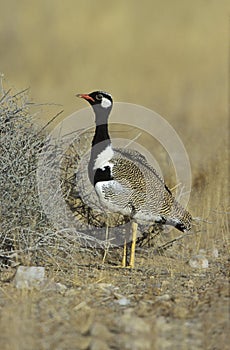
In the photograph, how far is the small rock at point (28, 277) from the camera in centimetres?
393

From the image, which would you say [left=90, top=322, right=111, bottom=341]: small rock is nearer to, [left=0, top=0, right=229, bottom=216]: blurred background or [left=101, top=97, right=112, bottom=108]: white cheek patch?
[left=101, top=97, right=112, bottom=108]: white cheek patch

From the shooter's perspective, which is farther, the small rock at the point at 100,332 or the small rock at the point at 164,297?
the small rock at the point at 164,297

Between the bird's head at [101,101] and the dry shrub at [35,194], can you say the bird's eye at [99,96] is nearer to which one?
the bird's head at [101,101]

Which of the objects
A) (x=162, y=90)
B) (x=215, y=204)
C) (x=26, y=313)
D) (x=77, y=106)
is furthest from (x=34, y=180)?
(x=162, y=90)

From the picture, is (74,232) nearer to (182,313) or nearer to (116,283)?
(116,283)

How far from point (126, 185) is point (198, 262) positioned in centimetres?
77

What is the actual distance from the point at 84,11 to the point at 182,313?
12739mm

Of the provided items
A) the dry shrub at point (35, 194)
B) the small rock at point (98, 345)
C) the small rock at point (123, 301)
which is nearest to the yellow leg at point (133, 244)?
the dry shrub at point (35, 194)

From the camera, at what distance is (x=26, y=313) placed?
3354 millimetres

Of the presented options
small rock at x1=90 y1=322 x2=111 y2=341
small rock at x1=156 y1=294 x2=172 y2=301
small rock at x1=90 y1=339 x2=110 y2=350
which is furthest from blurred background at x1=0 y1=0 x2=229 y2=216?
small rock at x1=90 y1=339 x2=110 y2=350

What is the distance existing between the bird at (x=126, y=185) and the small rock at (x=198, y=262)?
245mm

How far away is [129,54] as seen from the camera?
14.0m

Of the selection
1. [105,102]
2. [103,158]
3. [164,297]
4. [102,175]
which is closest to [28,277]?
[164,297]

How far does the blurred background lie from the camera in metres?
12.0
